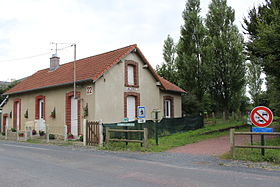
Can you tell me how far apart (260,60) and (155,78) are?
7694mm

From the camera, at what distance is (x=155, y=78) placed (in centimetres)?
1980

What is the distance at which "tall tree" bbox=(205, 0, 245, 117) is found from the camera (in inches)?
932

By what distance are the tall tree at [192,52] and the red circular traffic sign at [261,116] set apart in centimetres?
1613

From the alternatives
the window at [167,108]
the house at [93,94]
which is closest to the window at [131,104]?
the house at [93,94]

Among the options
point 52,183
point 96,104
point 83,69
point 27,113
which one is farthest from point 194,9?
point 52,183

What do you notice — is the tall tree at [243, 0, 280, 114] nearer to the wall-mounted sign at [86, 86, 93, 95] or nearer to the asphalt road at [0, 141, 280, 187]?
the asphalt road at [0, 141, 280, 187]

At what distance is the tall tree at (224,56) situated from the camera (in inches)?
932

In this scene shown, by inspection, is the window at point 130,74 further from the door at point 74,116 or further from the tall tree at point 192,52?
the tall tree at point 192,52

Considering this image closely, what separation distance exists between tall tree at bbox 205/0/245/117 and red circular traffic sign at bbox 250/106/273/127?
15.7m

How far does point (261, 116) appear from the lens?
8.57 meters

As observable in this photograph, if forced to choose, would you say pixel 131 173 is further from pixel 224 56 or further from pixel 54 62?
pixel 224 56

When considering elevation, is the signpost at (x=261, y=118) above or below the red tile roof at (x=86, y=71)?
below

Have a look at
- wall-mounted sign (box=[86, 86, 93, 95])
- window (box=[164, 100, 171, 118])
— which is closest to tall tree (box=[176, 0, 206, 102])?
window (box=[164, 100, 171, 118])

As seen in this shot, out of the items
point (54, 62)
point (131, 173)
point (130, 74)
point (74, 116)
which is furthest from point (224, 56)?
point (131, 173)
